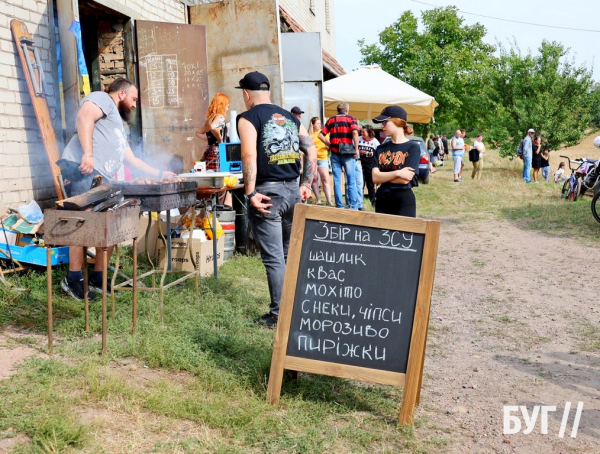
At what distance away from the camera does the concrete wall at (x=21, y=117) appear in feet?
20.1

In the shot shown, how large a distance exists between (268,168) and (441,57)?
34057 mm

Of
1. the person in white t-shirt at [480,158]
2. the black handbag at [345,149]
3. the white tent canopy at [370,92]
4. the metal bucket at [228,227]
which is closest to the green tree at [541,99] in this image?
the person in white t-shirt at [480,158]

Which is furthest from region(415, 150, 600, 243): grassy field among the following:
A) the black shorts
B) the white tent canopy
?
the black shorts

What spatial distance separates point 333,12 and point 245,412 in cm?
2317

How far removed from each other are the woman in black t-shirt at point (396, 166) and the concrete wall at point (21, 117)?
351 cm

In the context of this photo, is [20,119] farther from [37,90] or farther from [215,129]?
[215,129]

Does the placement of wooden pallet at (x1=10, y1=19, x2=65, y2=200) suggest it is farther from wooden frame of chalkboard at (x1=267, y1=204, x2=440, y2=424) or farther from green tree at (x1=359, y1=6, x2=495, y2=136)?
green tree at (x1=359, y1=6, x2=495, y2=136)

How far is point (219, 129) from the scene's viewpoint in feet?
26.7

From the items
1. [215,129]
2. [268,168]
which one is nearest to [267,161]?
[268,168]

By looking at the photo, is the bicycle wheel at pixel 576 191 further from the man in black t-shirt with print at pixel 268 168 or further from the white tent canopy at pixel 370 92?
the man in black t-shirt with print at pixel 268 168

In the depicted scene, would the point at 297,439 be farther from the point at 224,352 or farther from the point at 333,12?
the point at 333,12

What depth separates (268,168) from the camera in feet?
15.9

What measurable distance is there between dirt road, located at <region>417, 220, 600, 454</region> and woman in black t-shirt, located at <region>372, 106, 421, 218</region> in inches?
45.2

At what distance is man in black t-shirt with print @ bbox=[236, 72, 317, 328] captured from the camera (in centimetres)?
477
